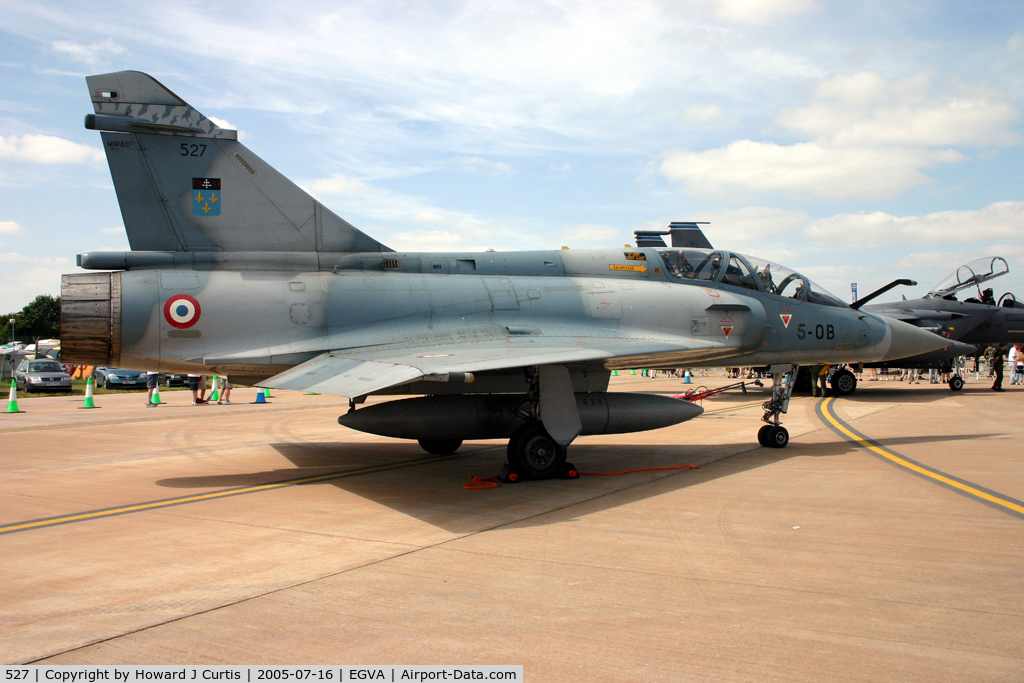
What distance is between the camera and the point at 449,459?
10.7 metres

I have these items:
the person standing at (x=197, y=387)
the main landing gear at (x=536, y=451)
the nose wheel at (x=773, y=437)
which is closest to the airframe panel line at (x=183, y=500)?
the main landing gear at (x=536, y=451)

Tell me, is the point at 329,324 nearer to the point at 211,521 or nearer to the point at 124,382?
the point at 211,521

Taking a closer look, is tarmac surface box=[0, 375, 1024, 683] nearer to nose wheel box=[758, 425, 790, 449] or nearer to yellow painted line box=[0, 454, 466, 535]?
yellow painted line box=[0, 454, 466, 535]

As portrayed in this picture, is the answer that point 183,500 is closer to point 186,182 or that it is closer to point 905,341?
point 186,182

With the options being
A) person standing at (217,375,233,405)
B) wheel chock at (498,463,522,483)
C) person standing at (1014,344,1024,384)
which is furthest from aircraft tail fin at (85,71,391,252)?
person standing at (1014,344,1024,384)

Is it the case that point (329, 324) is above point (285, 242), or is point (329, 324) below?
below

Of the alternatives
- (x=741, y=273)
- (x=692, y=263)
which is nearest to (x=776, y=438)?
(x=741, y=273)

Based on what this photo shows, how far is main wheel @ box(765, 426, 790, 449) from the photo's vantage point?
1127cm

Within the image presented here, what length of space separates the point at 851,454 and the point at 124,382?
31560 millimetres

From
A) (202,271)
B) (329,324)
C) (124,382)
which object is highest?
(202,271)

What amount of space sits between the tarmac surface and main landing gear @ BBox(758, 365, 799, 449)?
0.91 metres

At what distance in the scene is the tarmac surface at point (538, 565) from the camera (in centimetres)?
348

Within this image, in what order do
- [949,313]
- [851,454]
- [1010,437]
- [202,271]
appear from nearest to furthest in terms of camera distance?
[202,271], [851,454], [1010,437], [949,313]

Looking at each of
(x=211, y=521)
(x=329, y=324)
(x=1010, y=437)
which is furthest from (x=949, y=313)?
(x=211, y=521)
